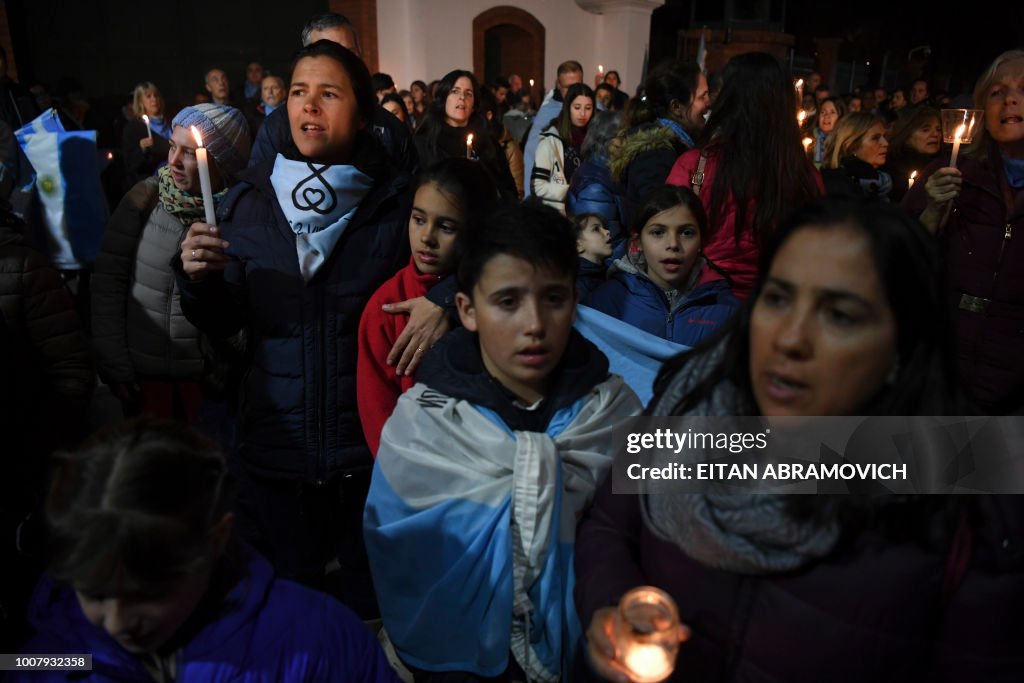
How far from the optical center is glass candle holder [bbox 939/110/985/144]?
2730 mm

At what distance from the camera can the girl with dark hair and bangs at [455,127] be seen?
534cm

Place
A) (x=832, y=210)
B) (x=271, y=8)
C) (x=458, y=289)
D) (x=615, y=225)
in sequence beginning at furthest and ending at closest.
A: 1. (x=271, y=8)
2. (x=615, y=225)
3. (x=458, y=289)
4. (x=832, y=210)

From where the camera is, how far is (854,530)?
1.12 metres

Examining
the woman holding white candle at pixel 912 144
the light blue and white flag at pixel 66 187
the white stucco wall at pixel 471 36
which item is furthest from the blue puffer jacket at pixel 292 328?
the white stucco wall at pixel 471 36

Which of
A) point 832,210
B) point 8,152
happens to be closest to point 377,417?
point 832,210

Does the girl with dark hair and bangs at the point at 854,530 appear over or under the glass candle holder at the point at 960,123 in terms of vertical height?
under

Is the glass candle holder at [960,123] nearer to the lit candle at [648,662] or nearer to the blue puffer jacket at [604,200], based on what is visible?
the blue puffer jacket at [604,200]

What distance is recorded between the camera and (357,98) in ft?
7.46

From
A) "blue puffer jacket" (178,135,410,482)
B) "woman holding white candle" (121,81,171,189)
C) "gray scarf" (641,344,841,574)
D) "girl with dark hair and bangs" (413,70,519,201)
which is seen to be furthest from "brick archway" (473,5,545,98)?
"gray scarf" (641,344,841,574)

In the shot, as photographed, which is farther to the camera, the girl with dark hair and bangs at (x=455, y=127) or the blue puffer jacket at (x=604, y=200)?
the girl with dark hair and bangs at (x=455, y=127)

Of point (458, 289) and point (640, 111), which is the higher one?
point (640, 111)

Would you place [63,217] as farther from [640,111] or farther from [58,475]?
[58,475]

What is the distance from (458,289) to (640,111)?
309 centimetres

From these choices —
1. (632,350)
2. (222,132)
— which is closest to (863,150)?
(632,350)
